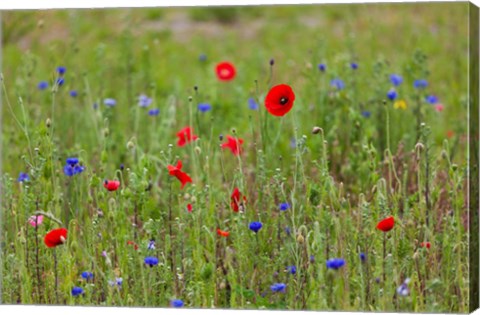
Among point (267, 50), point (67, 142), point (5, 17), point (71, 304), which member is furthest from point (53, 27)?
point (71, 304)

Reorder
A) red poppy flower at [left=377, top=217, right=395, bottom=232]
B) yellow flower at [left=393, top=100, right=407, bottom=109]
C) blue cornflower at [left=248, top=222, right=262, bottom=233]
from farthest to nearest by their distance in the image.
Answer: yellow flower at [left=393, top=100, right=407, bottom=109]
blue cornflower at [left=248, top=222, right=262, bottom=233]
red poppy flower at [left=377, top=217, right=395, bottom=232]

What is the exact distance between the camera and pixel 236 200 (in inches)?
177

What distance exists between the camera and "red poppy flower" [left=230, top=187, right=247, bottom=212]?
4500 millimetres

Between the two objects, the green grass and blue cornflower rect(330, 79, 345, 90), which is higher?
blue cornflower rect(330, 79, 345, 90)

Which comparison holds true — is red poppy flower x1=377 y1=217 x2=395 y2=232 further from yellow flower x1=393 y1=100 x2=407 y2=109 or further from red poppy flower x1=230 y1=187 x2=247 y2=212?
yellow flower x1=393 y1=100 x2=407 y2=109

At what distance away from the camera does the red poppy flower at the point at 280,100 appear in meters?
4.32

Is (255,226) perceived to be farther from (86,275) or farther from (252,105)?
(252,105)

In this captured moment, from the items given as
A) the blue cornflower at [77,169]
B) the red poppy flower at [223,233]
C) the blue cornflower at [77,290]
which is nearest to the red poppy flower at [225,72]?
the blue cornflower at [77,169]

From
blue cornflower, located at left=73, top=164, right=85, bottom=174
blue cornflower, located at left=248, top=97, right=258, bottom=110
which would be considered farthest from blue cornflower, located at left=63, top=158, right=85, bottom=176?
blue cornflower, located at left=248, top=97, right=258, bottom=110

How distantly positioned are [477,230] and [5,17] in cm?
466

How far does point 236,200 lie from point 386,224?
2.14 feet

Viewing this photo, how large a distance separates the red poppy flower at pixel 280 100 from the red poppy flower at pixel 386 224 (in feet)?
1.78

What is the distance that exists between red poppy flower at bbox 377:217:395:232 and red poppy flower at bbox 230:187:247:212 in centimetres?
58

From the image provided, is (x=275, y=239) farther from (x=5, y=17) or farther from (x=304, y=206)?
(x=5, y=17)
